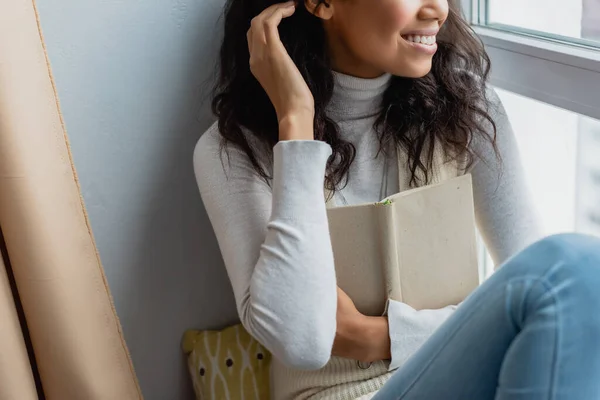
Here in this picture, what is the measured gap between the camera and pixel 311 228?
3.50 ft

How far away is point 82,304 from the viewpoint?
117cm

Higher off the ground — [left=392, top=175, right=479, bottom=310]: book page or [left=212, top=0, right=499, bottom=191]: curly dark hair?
[left=212, top=0, right=499, bottom=191]: curly dark hair

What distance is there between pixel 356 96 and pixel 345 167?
0.33ft

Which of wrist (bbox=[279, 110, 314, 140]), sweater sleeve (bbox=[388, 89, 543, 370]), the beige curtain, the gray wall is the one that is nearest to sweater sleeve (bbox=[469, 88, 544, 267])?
sweater sleeve (bbox=[388, 89, 543, 370])

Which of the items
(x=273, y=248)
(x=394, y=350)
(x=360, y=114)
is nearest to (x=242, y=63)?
(x=360, y=114)

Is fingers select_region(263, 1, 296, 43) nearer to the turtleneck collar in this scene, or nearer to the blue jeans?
the turtleneck collar

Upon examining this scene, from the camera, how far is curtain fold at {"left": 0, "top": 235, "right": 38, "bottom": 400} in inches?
43.2

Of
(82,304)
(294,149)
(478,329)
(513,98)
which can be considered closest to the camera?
(478,329)

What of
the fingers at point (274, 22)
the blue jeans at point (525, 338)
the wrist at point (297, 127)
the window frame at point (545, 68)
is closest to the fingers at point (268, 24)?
the fingers at point (274, 22)

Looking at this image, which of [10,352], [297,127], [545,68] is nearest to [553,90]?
[545,68]

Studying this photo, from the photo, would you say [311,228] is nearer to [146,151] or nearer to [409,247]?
[409,247]

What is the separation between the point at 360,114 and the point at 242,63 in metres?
0.19

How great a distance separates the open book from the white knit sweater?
38mm

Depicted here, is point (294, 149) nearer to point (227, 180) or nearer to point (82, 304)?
point (227, 180)
